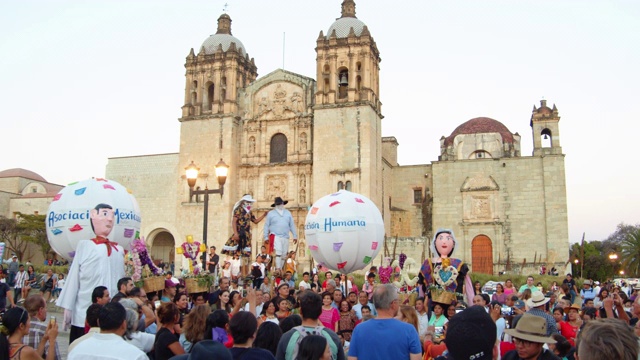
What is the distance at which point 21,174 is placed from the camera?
52.4 metres

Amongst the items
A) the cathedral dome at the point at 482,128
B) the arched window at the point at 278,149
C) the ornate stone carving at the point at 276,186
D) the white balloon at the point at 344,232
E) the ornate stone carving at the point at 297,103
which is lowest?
the white balloon at the point at 344,232

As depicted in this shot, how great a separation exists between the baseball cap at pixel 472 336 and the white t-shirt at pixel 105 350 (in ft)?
7.08

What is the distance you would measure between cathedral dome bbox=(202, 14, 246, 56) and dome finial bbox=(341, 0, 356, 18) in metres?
7.06

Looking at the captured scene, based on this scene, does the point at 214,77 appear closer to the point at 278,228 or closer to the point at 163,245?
the point at 163,245

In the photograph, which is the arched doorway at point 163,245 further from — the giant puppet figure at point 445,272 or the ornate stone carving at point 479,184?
the giant puppet figure at point 445,272

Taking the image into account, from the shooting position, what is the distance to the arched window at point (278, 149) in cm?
3516

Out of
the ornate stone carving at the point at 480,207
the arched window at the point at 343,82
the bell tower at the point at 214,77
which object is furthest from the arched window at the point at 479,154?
the bell tower at the point at 214,77

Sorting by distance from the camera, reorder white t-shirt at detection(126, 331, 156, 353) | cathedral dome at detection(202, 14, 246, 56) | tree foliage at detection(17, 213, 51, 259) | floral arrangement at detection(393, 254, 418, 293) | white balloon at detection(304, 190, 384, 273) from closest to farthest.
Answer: white t-shirt at detection(126, 331, 156, 353), white balloon at detection(304, 190, 384, 273), floral arrangement at detection(393, 254, 418, 293), cathedral dome at detection(202, 14, 246, 56), tree foliage at detection(17, 213, 51, 259)

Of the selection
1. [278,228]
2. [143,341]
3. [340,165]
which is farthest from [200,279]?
Answer: [340,165]

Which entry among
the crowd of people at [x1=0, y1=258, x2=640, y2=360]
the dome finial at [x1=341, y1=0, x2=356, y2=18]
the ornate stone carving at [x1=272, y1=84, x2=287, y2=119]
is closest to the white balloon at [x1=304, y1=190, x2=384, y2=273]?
the crowd of people at [x1=0, y1=258, x2=640, y2=360]

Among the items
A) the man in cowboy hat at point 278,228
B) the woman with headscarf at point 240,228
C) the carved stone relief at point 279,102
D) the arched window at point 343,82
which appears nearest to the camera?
the woman with headscarf at point 240,228

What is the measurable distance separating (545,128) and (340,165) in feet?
41.8

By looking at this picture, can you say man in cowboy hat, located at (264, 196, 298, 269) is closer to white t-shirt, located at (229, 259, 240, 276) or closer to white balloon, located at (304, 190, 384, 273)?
white t-shirt, located at (229, 259, 240, 276)

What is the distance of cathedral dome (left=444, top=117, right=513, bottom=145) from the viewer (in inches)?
1476
